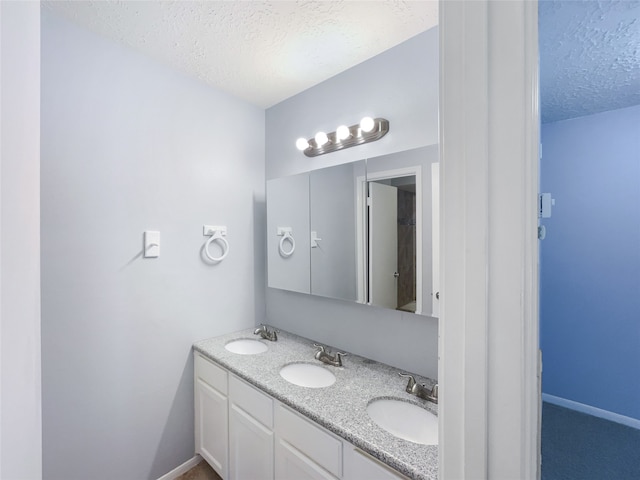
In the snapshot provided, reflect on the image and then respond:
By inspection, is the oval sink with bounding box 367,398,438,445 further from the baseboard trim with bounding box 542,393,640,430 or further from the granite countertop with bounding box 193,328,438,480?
the baseboard trim with bounding box 542,393,640,430

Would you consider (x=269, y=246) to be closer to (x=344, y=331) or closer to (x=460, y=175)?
(x=344, y=331)

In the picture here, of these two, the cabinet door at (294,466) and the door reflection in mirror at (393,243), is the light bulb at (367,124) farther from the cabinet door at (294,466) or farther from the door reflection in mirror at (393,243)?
the cabinet door at (294,466)

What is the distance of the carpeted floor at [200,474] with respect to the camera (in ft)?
5.87

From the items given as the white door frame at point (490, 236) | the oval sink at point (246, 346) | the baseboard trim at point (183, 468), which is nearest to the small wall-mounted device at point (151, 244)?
the oval sink at point (246, 346)

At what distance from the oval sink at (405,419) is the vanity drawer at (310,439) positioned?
0.20 m

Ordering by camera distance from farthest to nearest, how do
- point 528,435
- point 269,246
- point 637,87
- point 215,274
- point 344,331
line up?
1. point 269,246
2. point 215,274
3. point 344,331
4. point 637,87
5. point 528,435

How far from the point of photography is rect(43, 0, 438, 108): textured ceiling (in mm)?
1308

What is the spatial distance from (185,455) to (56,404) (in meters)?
0.85

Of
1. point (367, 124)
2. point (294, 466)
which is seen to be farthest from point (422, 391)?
point (367, 124)

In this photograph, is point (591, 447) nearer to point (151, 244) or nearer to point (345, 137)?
point (345, 137)

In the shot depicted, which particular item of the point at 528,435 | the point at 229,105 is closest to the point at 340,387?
the point at 528,435

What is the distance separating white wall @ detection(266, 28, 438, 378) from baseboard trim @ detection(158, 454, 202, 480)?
992 mm

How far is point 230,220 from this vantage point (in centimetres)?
206

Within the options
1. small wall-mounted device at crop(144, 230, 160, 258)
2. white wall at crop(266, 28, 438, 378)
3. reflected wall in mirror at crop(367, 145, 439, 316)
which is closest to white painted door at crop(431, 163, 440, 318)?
reflected wall in mirror at crop(367, 145, 439, 316)
